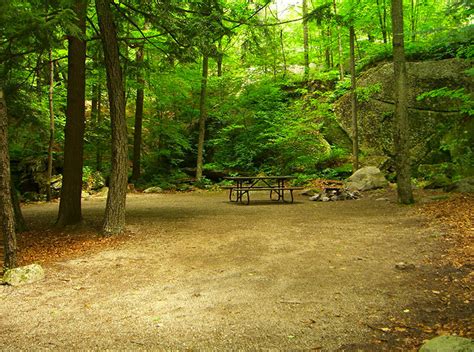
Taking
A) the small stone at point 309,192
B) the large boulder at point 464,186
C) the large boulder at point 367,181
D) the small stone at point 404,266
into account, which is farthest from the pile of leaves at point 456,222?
the small stone at point 309,192

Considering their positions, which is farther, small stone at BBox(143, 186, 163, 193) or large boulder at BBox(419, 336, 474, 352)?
small stone at BBox(143, 186, 163, 193)

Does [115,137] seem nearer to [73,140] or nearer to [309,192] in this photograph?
[73,140]

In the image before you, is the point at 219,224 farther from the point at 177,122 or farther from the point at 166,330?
the point at 177,122

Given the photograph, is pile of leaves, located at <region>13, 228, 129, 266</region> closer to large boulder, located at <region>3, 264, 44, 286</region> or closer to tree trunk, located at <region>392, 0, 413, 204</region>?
large boulder, located at <region>3, 264, 44, 286</region>

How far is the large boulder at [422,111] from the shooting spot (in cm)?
1324

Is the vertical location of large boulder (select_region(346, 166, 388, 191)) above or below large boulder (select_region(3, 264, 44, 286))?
above

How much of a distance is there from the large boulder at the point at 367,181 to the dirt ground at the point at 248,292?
17.1ft

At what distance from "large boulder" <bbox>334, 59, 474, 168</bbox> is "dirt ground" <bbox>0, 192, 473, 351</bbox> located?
7586mm

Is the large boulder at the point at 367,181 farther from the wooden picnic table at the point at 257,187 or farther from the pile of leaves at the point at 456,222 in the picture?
the pile of leaves at the point at 456,222

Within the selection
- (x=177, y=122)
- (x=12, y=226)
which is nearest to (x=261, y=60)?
(x=177, y=122)

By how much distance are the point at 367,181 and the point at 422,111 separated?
447 centimetres

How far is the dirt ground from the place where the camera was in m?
2.97

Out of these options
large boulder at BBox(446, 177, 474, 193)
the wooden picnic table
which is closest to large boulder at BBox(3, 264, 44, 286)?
the wooden picnic table

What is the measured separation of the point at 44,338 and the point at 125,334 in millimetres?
722
